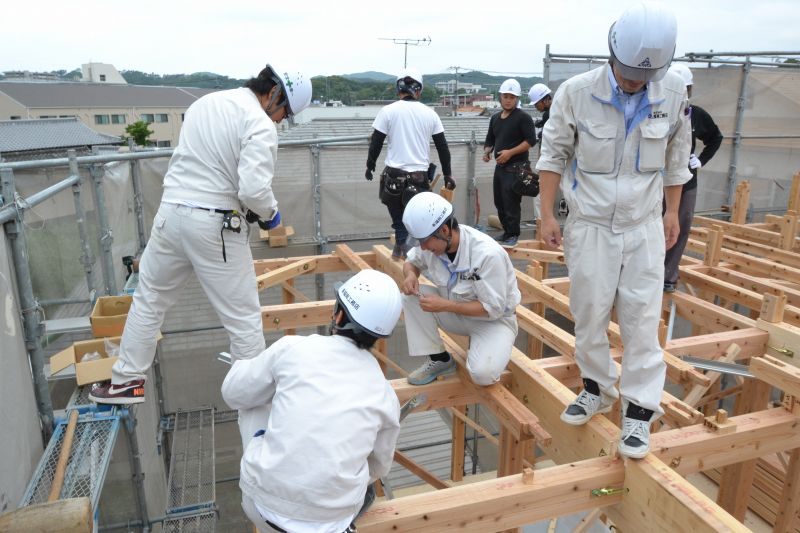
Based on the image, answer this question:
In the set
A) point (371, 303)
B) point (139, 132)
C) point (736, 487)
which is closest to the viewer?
point (371, 303)

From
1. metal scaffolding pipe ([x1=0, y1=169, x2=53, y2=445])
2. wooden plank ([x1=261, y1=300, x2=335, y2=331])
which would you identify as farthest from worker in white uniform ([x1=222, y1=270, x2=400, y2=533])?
wooden plank ([x1=261, y1=300, x2=335, y2=331])

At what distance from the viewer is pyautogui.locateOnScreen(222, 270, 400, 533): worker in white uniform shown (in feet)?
6.29

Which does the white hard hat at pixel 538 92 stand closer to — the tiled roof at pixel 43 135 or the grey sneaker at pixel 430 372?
the grey sneaker at pixel 430 372

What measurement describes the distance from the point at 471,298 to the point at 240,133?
153cm

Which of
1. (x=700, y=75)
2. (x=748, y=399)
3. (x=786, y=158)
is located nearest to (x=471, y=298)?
(x=748, y=399)

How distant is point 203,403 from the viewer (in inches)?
273

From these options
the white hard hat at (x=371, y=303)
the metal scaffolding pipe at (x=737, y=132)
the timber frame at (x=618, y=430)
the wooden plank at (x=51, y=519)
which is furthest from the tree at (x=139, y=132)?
the white hard hat at (x=371, y=303)

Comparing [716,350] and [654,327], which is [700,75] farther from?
[654,327]

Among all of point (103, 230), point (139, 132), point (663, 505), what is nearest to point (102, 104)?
point (139, 132)

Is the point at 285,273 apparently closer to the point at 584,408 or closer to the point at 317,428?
the point at 584,408

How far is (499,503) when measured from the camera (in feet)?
7.47

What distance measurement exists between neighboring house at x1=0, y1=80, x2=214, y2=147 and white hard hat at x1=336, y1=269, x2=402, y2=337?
149 ft

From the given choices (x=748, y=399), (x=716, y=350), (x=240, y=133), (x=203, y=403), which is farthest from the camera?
(x=203, y=403)

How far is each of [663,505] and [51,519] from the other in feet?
7.61
